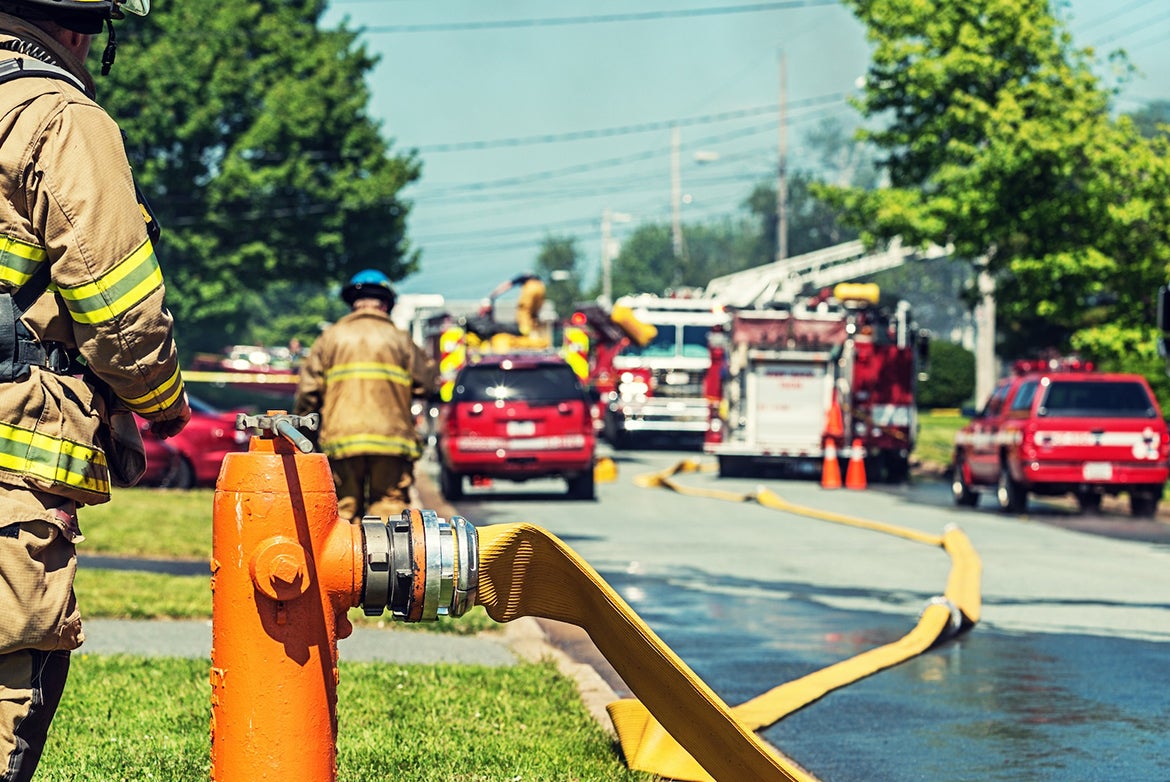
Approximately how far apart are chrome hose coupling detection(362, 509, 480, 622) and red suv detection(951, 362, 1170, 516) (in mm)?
16765

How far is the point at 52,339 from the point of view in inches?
137

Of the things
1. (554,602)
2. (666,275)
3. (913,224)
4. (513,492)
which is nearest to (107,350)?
(554,602)

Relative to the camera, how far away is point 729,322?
2672cm

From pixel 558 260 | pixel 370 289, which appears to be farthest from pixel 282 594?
pixel 558 260

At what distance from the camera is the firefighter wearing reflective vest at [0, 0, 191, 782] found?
335 cm

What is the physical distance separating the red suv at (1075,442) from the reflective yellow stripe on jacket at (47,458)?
1727cm

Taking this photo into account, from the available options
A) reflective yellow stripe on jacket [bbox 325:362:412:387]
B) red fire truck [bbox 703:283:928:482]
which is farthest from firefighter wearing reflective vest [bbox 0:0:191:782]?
red fire truck [bbox 703:283:928:482]

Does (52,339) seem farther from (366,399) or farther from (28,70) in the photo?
(366,399)

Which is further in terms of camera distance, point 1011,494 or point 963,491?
point 963,491

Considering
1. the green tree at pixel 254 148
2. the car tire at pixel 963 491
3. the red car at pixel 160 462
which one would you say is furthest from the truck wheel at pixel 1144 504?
the green tree at pixel 254 148

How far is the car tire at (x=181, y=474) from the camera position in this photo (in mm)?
20922

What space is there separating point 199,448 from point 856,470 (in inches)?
366

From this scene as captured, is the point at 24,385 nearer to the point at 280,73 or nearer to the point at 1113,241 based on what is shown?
the point at 1113,241

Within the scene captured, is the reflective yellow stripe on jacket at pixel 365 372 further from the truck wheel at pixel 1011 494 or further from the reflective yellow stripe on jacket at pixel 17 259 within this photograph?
the truck wheel at pixel 1011 494
